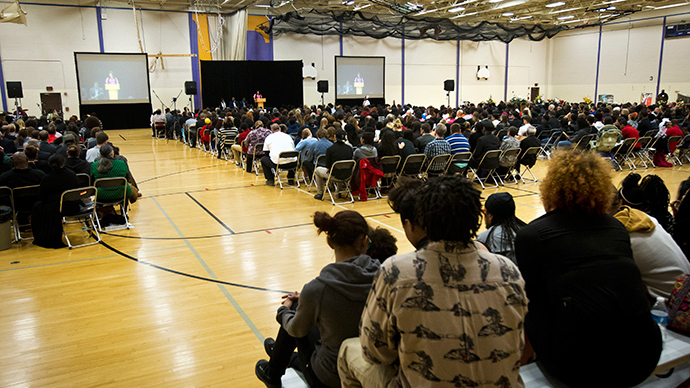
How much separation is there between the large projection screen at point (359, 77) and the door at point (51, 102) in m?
12.3

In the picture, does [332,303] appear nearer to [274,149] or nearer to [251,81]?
[274,149]

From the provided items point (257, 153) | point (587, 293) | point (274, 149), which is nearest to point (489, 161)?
point (274, 149)

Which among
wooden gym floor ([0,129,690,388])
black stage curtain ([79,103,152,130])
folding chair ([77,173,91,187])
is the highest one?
black stage curtain ([79,103,152,130])

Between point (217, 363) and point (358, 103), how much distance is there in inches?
887

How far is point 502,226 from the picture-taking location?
9.04 feet

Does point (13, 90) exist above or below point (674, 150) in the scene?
above

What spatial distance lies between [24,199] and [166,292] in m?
2.96

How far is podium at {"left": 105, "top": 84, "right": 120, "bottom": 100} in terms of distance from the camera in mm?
20484

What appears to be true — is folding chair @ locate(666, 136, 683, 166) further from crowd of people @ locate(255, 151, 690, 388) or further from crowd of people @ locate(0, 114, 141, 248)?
crowd of people @ locate(0, 114, 141, 248)

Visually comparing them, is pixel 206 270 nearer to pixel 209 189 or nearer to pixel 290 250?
pixel 290 250

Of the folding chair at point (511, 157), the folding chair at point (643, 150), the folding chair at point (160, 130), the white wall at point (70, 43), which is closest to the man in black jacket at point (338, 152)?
the folding chair at point (511, 157)

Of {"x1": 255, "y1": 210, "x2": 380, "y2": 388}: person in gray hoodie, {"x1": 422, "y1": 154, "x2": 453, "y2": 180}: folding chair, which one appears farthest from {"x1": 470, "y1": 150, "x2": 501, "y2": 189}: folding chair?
{"x1": 255, "y1": 210, "x2": 380, "y2": 388}: person in gray hoodie

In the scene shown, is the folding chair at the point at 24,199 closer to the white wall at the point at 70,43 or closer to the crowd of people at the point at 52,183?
the crowd of people at the point at 52,183

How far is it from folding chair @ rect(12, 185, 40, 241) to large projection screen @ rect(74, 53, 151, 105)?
52.1 ft
